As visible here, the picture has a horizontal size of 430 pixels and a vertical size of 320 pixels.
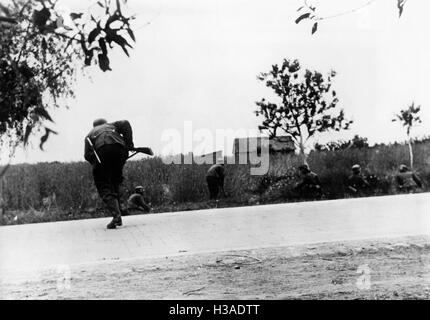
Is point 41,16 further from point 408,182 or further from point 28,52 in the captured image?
point 408,182

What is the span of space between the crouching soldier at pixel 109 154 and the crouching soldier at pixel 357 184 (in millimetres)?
7166

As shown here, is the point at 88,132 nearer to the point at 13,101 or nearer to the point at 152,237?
the point at 152,237

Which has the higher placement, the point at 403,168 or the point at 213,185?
the point at 403,168

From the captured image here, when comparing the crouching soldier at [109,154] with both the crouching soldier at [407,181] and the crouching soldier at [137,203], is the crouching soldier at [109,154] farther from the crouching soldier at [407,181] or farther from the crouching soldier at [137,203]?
the crouching soldier at [407,181]

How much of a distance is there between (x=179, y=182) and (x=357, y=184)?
4456mm

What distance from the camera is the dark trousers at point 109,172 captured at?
7.69 metres

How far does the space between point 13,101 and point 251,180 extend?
10.2m

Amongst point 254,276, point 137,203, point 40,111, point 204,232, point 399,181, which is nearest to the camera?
point 40,111

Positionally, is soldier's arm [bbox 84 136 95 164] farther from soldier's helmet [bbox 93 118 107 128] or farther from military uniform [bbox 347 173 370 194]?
military uniform [bbox 347 173 370 194]

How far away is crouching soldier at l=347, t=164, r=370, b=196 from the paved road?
403cm

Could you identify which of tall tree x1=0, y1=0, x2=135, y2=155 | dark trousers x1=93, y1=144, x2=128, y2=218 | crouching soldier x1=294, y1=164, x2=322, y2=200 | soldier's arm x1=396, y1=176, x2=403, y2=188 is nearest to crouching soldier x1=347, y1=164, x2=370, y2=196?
soldier's arm x1=396, y1=176, x2=403, y2=188

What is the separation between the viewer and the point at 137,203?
11391 mm

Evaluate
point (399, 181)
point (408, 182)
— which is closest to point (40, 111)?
point (408, 182)
